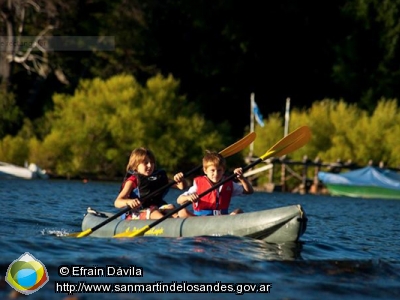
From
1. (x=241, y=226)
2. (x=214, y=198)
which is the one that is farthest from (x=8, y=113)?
(x=241, y=226)

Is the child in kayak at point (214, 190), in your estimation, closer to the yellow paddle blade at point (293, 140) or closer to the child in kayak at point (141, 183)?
the child in kayak at point (141, 183)

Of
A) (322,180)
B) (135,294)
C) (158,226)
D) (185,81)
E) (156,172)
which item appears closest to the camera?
(135,294)

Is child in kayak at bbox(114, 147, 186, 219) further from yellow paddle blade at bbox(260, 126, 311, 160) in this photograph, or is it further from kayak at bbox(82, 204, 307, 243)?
yellow paddle blade at bbox(260, 126, 311, 160)

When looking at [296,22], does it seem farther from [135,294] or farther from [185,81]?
[135,294]

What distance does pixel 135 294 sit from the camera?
8906mm

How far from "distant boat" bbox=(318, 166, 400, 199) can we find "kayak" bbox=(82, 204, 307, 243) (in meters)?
20.9

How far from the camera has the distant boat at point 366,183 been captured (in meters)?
32.8

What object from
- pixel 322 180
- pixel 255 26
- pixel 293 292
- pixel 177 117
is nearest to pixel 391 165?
pixel 322 180

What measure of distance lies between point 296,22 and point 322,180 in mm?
13270

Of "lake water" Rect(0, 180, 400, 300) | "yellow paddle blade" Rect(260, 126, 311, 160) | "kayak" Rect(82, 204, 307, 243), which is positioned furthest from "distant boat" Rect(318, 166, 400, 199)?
"kayak" Rect(82, 204, 307, 243)

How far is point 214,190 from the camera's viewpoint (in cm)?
1312

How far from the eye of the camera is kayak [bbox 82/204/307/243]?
1188cm

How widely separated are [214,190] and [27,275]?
420cm

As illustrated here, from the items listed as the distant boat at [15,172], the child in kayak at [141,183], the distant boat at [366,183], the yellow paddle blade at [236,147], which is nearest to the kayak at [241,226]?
the child in kayak at [141,183]
